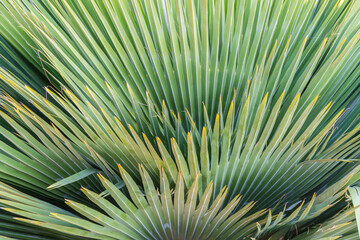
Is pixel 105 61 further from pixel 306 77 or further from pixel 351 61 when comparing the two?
pixel 351 61

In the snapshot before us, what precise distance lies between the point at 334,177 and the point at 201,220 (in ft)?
1.33

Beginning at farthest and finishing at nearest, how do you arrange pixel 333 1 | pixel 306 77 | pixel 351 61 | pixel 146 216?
pixel 333 1
pixel 351 61
pixel 306 77
pixel 146 216

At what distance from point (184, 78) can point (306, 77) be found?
290 millimetres

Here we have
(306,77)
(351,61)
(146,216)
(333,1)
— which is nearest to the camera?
(146,216)

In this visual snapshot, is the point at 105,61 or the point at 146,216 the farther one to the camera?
the point at 105,61

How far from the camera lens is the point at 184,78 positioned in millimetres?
901

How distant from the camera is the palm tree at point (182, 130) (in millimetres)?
640

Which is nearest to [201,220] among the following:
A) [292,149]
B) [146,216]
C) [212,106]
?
[146,216]

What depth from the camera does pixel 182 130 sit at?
2.71 ft

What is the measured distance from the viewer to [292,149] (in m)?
0.68

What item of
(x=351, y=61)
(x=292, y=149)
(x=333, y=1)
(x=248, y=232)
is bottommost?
(x=248, y=232)

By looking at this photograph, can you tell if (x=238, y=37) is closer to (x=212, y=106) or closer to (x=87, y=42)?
(x=212, y=106)

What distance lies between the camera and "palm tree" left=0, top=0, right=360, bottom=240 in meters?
0.64

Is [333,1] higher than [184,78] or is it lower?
higher
